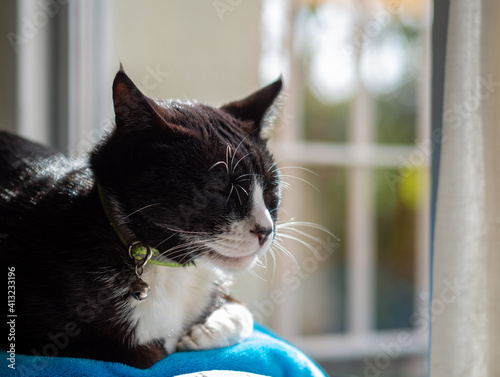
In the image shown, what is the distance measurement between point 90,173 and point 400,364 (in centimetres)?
216

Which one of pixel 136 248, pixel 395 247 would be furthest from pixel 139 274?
pixel 395 247

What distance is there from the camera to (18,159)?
1075 millimetres

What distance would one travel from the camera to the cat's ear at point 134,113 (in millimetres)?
788

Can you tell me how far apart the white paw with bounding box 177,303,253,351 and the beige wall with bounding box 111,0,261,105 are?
3.64 feet

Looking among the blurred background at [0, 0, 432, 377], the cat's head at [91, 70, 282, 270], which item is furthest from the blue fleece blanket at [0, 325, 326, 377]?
the blurred background at [0, 0, 432, 377]

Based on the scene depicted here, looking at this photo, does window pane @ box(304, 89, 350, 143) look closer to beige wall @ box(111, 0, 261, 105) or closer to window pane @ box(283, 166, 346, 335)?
window pane @ box(283, 166, 346, 335)

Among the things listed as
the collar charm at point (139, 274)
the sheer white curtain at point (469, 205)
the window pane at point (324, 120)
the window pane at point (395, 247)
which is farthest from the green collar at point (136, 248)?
the window pane at point (395, 247)

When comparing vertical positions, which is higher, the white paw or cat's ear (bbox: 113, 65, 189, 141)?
cat's ear (bbox: 113, 65, 189, 141)

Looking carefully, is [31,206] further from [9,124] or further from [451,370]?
[9,124]

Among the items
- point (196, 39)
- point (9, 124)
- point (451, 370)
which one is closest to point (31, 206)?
point (451, 370)

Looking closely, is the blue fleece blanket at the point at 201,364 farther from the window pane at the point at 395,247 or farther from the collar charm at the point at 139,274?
the window pane at the point at 395,247

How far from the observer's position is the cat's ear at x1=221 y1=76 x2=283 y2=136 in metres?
1.02

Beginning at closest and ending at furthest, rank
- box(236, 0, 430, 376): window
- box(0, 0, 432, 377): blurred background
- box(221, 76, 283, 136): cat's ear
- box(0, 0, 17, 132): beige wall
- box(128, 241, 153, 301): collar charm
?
box(128, 241, 153, 301): collar charm, box(221, 76, 283, 136): cat's ear, box(0, 0, 17, 132): beige wall, box(0, 0, 432, 377): blurred background, box(236, 0, 430, 376): window

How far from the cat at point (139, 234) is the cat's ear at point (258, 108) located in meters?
0.09
